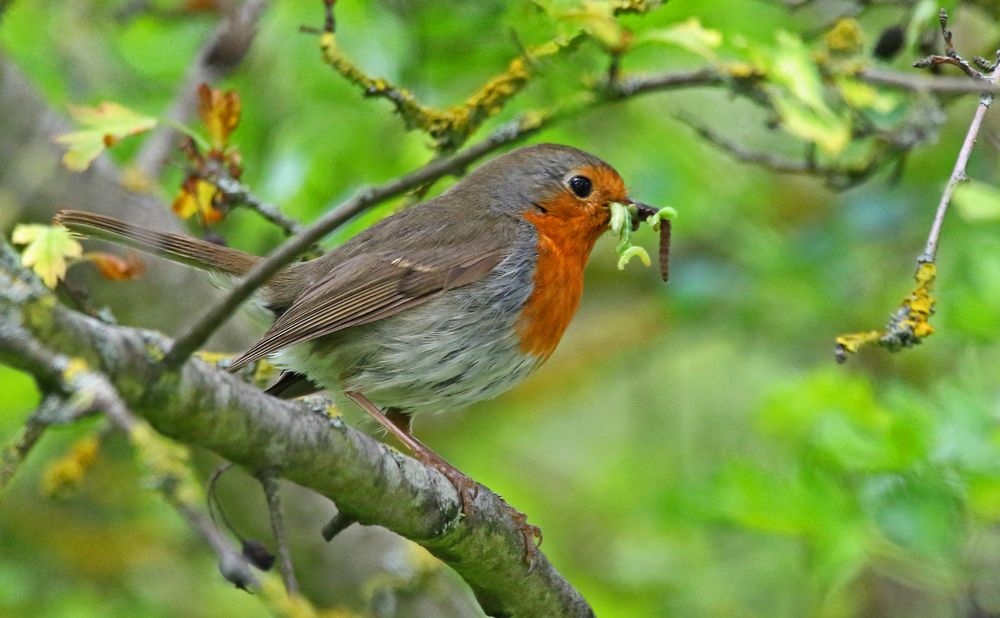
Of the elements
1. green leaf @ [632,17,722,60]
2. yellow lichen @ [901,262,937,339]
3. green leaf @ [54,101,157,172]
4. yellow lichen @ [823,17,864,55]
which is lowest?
yellow lichen @ [823,17,864,55]

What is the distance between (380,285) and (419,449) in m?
0.55

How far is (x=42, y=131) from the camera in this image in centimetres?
458

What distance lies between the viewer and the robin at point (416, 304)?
388 cm

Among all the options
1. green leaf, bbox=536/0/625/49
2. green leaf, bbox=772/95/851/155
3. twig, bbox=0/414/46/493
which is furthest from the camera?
green leaf, bbox=772/95/851/155

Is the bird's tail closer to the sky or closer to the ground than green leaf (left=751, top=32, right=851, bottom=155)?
closer to the ground

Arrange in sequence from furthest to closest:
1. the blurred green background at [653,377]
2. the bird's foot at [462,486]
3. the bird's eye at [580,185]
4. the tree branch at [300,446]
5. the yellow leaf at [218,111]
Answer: the bird's eye at [580,185] → the blurred green background at [653,377] → the yellow leaf at [218,111] → the bird's foot at [462,486] → the tree branch at [300,446]

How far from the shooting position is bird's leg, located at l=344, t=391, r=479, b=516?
3.10m

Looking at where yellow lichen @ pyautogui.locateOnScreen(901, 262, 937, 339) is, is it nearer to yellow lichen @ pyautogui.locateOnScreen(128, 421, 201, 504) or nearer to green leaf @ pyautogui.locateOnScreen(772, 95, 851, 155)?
green leaf @ pyautogui.locateOnScreen(772, 95, 851, 155)

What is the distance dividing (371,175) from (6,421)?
2.28 metres

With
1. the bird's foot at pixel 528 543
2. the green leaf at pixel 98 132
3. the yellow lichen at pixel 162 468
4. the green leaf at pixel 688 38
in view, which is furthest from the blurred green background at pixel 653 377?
the yellow lichen at pixel 162 468

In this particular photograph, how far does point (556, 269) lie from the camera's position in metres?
4.20

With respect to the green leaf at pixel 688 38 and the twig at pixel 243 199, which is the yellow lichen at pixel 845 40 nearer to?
the green leaf at pixel 688 38

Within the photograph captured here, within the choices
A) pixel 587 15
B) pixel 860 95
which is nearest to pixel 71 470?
pixel 587 15

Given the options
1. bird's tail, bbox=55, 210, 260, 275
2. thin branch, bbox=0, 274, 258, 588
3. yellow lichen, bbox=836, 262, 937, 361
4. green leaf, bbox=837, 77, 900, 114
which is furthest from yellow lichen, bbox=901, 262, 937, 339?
bird's tail, bbox=55, 210, 260, 275
